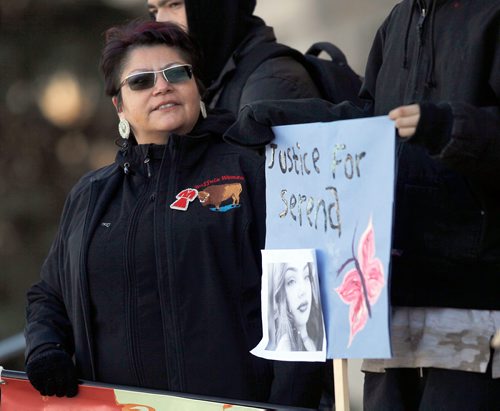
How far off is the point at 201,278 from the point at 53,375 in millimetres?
520

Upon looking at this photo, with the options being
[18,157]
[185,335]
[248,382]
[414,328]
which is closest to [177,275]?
[185,335]

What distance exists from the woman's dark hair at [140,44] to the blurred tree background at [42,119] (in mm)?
3504

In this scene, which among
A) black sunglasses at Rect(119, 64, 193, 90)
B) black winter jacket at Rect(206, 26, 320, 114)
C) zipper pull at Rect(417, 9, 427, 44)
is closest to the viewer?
zipper pull at Rect(417, 9, 427, 44)

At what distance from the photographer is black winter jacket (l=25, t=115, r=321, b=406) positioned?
9.39 ft

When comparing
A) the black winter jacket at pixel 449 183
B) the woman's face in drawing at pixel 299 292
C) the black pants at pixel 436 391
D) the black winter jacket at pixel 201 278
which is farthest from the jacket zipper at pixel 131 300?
the black winter jacket at pixel 449 183

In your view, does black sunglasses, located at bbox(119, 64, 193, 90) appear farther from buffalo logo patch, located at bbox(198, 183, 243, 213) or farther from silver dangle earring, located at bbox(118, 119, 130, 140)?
buffalo logo patch, located at bbox(198, 183, 243, 213)

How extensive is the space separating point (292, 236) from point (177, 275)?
0.47 metres

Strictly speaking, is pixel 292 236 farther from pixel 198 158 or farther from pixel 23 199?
pixel 23 199

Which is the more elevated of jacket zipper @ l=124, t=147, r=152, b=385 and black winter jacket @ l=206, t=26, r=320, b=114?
black winter jacket @ l=206, t=26, r=320, b=114

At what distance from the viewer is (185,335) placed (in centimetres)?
286

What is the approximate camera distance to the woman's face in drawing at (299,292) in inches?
97.8

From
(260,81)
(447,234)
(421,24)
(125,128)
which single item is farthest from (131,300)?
(421,24)

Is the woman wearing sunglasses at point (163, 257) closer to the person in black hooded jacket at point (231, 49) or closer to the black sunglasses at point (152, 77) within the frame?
the black sunglasses at point (152, 77)

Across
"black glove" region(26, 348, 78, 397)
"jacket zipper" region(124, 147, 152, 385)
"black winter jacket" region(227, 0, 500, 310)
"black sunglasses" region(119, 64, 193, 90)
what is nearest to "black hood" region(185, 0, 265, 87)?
"black sunglasses" region(119, 64, 193, 90)
